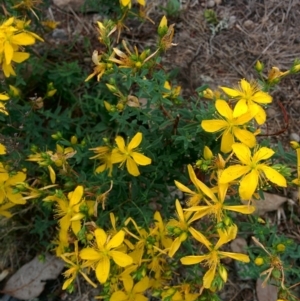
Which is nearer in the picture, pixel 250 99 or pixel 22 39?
pixel 250 99

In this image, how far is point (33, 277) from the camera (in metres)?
3.30

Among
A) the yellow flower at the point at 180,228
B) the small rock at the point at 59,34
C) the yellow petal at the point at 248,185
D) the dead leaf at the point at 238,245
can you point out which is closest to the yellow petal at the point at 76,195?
the yellow flower at the point at 180,228

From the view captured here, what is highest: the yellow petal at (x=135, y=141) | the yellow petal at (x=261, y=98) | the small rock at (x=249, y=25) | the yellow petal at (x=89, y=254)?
the yellow petal at (x=261, y=98)

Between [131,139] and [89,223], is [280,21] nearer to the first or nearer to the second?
[131,139]

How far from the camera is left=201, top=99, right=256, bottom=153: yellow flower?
2.20 metres

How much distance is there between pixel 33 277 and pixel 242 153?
5.99 feet

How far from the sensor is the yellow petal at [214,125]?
220 centimetres

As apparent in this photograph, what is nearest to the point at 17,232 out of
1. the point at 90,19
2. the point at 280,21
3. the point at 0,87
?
the point at 0,87

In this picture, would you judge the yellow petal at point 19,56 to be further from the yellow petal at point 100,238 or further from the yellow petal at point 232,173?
the yellow petal at point 232,173

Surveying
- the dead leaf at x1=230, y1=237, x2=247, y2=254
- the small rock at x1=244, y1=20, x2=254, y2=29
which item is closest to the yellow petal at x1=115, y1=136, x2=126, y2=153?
the dead leaf at x1=230, y1=237, x2=247, y2=254

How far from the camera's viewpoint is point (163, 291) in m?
2.54

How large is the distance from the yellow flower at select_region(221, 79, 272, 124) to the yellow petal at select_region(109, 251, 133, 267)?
0.80m

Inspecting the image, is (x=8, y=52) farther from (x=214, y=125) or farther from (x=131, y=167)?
(x=214, y=125)

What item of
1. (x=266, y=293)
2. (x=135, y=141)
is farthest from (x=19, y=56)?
(x=266, y=293)
